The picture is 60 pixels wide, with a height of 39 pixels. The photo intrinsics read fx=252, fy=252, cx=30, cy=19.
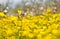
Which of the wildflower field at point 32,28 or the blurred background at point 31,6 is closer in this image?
the wildflower field at point 32,28

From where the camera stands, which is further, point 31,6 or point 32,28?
point 31,6

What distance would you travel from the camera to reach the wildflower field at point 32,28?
3.04m

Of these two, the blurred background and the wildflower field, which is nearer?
the wildflower field

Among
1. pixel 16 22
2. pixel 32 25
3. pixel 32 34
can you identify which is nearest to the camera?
pixel 32 34

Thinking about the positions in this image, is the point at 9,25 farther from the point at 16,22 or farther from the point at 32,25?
the point at 32,25

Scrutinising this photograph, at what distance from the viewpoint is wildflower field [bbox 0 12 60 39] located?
9.96 feet

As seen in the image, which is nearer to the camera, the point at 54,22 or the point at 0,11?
the point at 54,22

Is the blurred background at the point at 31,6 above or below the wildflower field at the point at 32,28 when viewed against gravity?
above

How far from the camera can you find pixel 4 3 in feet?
14.6

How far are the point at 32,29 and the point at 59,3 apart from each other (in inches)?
48.6

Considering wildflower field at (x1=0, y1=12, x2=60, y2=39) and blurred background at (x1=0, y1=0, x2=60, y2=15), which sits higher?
blurred background at (x1=0, y1=0, x2=60, y2=15)

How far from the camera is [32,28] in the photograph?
129 inches

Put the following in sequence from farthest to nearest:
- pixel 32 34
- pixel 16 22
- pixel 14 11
→ pixel 14 11
pixel 16 22
pixel 32 34

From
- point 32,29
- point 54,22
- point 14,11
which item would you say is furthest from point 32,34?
point 14,11
